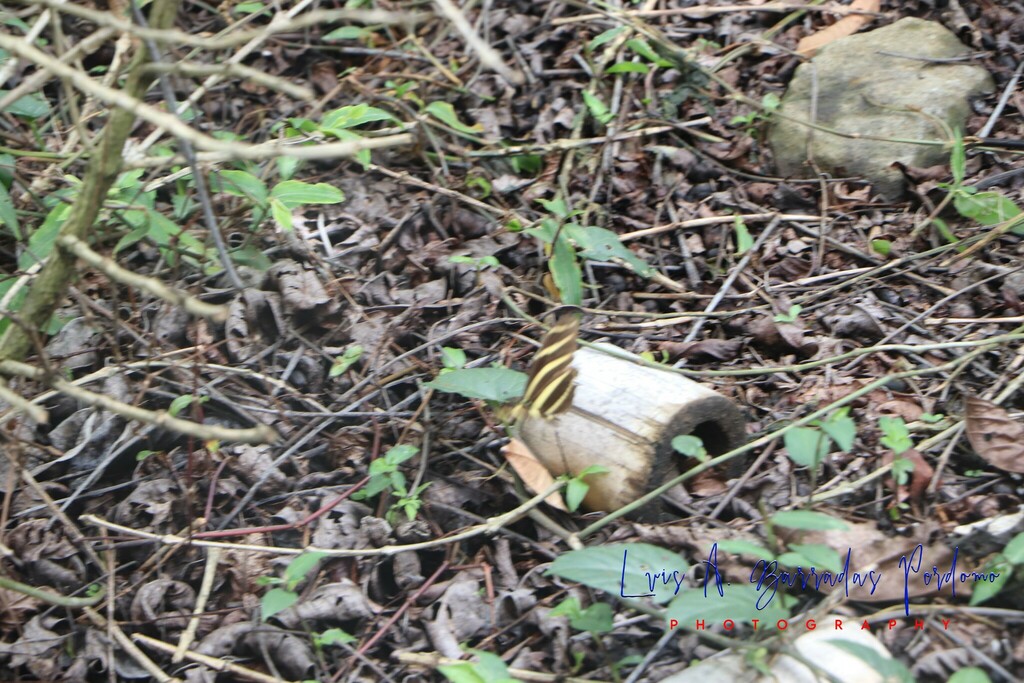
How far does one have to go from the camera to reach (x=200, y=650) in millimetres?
2260

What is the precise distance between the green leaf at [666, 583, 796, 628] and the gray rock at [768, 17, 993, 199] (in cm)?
225

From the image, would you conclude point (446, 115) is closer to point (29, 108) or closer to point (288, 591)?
point (29, 108)

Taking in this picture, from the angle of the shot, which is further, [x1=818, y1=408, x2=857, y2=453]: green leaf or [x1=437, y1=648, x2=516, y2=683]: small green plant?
[x1=818, y1=408, x2=857, y2=453]: green leaf

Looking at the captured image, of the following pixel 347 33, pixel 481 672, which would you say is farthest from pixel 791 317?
pixel 347 33

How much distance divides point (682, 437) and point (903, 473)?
1.94ft

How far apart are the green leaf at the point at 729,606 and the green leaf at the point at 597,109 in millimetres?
2402

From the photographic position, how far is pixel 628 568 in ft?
6.50

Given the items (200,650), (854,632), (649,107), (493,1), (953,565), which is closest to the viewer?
(854,632)

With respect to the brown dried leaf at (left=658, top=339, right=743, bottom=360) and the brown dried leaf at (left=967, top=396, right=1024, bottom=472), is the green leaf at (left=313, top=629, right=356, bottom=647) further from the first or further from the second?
the brown dried leaf at (left=967, top=396, right=1024, bottom=472)

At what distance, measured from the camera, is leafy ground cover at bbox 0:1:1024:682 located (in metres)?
2.10

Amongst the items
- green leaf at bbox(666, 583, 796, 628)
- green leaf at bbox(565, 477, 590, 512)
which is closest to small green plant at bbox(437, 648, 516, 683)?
green leaf at bbox(666, 583, 796, 628)

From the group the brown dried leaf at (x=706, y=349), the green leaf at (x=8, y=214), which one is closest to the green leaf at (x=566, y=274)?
the brown dried leaf at (x=706, y=349)

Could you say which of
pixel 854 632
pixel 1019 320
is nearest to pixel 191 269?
pixel 854 632

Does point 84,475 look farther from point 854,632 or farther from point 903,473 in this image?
point 903,473
